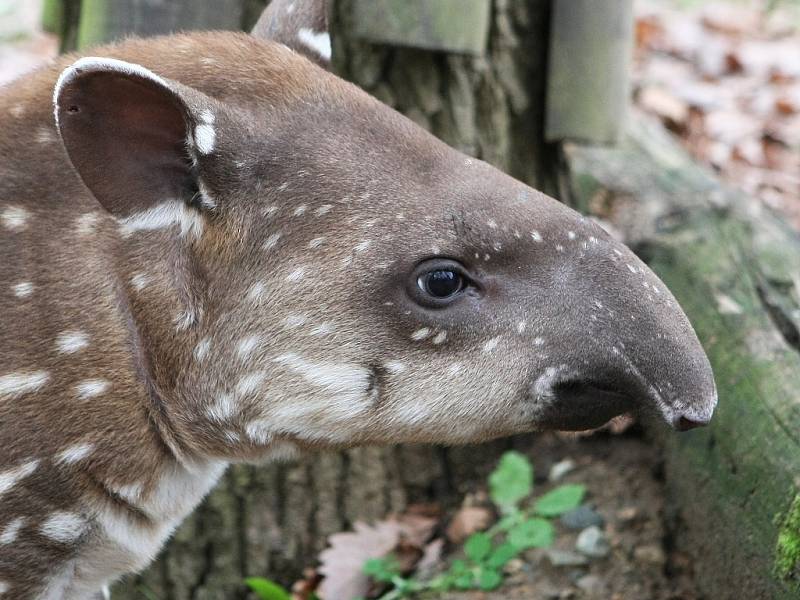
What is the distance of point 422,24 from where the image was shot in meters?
3.83

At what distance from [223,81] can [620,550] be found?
2.04m

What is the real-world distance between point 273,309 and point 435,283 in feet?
1.26

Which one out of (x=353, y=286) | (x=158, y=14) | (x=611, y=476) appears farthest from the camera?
(x=611, y=476)

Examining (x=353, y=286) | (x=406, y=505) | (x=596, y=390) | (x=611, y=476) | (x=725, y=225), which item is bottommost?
(x=406, y=505)

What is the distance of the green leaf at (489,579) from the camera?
12.3ft

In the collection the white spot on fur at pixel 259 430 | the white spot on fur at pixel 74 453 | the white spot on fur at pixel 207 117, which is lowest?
the white spot on fur at pixel 259 430

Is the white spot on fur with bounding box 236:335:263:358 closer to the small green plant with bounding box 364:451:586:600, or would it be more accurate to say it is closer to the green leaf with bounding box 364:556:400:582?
the small green plant with bounding box 364:451:586:600

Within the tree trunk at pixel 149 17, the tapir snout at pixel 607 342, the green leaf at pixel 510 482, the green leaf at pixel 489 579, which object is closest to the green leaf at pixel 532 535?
the green leaf at pixel 489 579

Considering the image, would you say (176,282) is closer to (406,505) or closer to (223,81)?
(223,81)

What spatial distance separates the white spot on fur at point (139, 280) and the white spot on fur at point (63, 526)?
551mm

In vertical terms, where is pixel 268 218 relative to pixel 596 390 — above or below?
above

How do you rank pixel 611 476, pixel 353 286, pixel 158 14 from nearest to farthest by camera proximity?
pixel 353 286 → pixel 158 14 → pixel 611 476

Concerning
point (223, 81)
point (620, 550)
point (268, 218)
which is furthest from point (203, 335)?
point (620, 550)

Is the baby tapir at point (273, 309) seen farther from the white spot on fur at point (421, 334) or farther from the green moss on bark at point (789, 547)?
the green moss on bark at point (789, 547)
